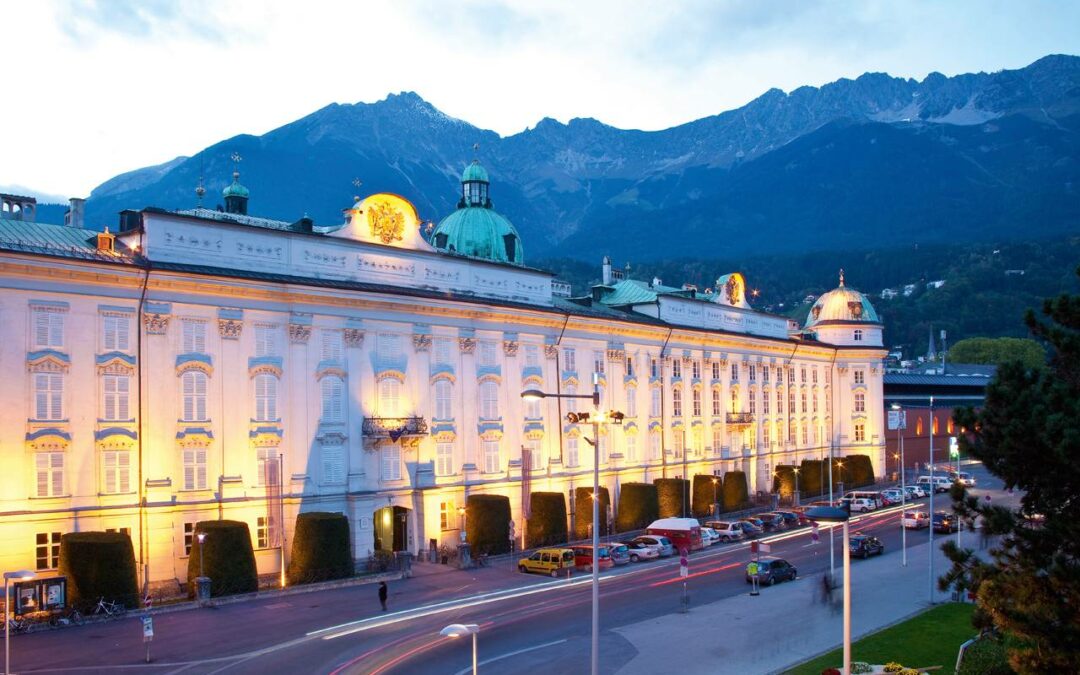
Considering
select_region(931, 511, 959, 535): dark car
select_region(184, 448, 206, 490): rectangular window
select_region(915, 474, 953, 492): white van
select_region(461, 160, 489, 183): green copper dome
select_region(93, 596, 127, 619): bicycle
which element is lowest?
select_region(915, 474, 953, 492): white van

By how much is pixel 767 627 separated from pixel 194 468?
29607 mm

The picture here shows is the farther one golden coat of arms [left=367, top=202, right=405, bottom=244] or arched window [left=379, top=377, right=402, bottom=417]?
golden coat of arms [left=367, top=202, right=405, bottom=244]

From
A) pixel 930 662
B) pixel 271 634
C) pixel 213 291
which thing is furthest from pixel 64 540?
pixel 930 662

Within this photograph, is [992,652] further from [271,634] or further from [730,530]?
[730,530]

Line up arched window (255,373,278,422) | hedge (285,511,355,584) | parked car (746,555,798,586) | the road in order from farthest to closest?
arched window (255,373,278,422), parked car (746,555,798,586), hedge (285,511,355,584), the road

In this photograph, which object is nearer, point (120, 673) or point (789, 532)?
point (120, 673)

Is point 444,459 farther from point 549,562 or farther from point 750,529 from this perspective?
point 750,529

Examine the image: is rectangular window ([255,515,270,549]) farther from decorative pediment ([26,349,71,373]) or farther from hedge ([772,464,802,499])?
hedge ([772,464,802,499])

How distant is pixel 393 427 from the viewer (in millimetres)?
60812

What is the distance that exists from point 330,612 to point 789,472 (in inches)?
2367

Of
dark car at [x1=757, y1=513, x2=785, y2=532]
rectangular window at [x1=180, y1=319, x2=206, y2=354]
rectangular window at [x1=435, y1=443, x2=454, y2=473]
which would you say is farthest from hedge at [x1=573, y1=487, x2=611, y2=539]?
rectangular window at [x1=180, y1=319, x2=206, y2=354]

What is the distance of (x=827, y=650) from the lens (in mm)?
38938

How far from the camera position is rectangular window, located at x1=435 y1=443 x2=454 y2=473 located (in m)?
64.2

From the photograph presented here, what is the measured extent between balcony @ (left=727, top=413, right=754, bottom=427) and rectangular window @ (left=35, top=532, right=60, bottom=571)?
6203 centimetres
